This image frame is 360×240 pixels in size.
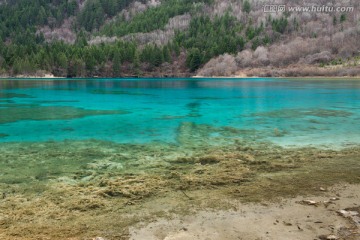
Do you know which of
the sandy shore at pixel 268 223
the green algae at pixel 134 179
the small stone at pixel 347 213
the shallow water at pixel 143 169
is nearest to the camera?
the sandy shore at pixel 268 223

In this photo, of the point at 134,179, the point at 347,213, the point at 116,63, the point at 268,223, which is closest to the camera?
the point at 268,223

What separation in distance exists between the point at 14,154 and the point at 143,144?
6.62m

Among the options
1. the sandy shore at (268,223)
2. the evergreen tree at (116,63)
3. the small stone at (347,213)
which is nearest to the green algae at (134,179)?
the sandy shore at (268,223)

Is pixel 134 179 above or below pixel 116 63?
below

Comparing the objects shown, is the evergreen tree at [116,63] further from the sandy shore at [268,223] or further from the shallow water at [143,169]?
the sandy shore at [268,223]

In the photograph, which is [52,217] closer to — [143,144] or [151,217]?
[151,217]

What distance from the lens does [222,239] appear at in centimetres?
841

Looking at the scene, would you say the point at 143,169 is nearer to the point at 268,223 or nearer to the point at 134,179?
the point at 134,179

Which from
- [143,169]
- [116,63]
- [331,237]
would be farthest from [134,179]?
[116,63]

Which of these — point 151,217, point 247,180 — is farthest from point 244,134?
point 151,217

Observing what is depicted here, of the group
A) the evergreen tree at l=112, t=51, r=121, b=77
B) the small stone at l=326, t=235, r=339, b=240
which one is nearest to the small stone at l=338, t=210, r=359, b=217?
the small stone at l=326, t=235, r=339, b=240

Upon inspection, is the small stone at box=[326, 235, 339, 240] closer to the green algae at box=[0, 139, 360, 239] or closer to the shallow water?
the green algae at box=[0, 139, 360, 239]

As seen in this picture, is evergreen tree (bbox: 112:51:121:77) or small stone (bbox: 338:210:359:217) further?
evergreen tree (bbox: 112:51:121:77)

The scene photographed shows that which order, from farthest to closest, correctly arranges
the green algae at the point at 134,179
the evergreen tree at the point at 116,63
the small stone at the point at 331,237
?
the evergreen tree at the point at 116,63, the green algae at the point at 134,179, the small stone at the point at 331,237
